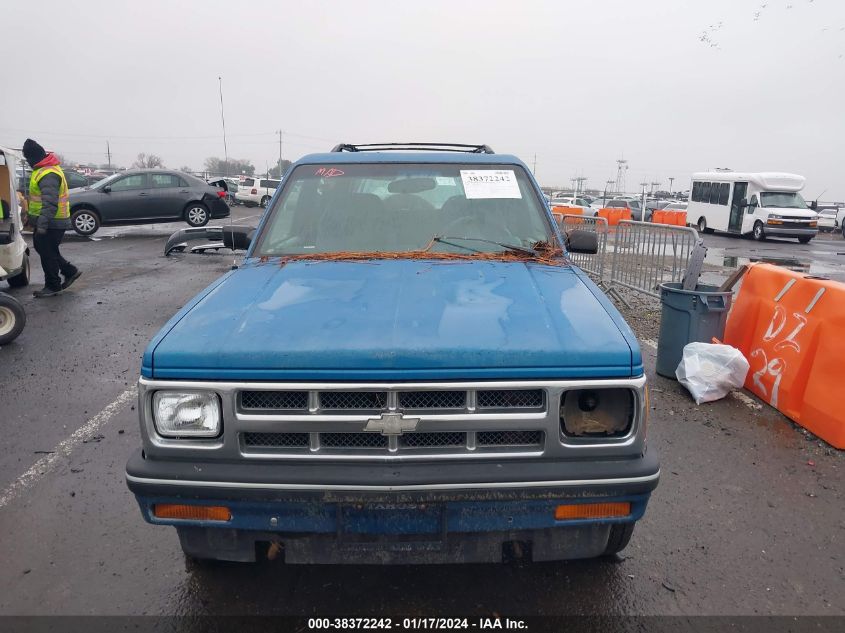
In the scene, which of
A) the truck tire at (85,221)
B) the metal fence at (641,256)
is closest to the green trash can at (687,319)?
the metal fence at (641,256)

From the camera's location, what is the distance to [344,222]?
3754 mm

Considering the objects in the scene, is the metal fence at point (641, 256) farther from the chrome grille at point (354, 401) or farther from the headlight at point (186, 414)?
the headlight at point (186, 414)

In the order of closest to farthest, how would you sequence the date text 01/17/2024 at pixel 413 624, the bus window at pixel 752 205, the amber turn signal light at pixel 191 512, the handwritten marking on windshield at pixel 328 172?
the amber turn signal light at pixel 191 512 < the date text 01/17/2024 at pixel 413 624 < the handwritten marking on windshield at pixel 328 172 < the bus window at pixel 752 205

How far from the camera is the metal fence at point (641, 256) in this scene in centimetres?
733

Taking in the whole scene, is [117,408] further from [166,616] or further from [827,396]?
[827,396]

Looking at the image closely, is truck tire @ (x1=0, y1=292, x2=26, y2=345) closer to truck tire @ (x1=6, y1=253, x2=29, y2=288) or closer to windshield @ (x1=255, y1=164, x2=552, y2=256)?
truck tire @ (x1=6, y1=253, x2=29, y2=288)

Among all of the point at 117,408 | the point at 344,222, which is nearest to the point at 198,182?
the point at 117,408

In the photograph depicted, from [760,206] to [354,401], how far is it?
83.9 feet

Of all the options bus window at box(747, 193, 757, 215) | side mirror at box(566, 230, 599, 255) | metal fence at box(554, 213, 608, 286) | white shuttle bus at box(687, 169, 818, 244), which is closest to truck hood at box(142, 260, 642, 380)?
side mirror at box(566, 230, 599, 255)

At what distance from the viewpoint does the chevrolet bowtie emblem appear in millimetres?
2230

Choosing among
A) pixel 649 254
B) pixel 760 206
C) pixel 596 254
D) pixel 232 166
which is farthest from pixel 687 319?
pixel 232 166

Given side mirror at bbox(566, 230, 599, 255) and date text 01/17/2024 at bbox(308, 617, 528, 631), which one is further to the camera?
side mirror at bbox(566, 230, 599, 255)

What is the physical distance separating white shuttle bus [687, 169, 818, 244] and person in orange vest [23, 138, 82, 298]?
931 inches

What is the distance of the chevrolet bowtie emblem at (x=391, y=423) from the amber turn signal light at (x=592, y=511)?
0.66 metres
